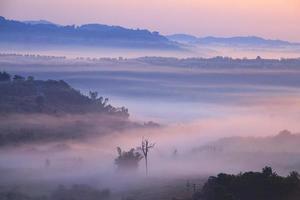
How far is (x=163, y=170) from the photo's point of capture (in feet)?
202

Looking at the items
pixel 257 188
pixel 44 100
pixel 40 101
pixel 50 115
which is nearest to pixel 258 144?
pixel 50 115

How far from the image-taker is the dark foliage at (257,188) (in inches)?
1372

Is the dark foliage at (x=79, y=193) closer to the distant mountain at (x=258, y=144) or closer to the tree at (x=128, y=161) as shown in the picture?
the tree at (x=128, y=161)

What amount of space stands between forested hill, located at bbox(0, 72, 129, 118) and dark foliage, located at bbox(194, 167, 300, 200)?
216 ft

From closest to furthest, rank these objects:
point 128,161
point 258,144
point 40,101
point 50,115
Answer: point 128,161, point 258,144, point 50,115, point 40,101

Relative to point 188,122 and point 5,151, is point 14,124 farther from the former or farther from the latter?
point 188,122

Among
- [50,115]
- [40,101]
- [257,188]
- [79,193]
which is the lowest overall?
[50,115]

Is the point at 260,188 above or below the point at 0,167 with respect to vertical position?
above

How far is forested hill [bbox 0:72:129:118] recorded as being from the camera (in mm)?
102375

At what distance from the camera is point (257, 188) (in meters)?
35.1

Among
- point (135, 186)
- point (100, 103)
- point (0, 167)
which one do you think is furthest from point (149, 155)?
point (100, 103)

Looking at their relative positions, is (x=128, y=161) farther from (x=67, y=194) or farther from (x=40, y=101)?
(x=40, y=101)

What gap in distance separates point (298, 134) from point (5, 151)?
122 feet

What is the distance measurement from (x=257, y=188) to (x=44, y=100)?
7426 centimetres
